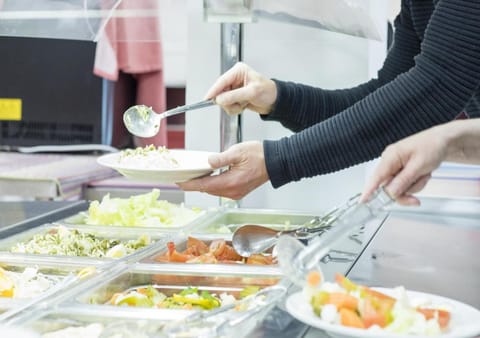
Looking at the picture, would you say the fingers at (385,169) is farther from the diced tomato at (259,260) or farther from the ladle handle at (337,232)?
the diced tomato at (259,260)

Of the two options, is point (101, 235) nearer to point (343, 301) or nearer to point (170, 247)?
point (170, 247)

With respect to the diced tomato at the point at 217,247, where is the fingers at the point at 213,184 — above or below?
above

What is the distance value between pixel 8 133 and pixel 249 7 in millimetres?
1796

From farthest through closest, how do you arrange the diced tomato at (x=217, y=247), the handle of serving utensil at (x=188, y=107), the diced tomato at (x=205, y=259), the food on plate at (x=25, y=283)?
the handle of serving utensil at (x=188, y=107), the diced tomato at (x=217, y=247), the diced tomato at (x=205, y=259), the food on plate at (x=25, y=283)

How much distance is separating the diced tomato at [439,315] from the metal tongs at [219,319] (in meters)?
0.22

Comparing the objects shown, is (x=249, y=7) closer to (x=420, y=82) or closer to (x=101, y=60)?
(x=420, y=82)

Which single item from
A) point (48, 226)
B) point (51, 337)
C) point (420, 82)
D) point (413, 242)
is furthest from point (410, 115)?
point (48, 226)

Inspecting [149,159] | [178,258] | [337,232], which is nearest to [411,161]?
[337,232]

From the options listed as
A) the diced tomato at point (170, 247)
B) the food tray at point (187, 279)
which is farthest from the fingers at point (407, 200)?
the diced tomato at point (170, 247)

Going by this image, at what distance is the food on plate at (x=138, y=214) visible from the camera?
72.4 inches

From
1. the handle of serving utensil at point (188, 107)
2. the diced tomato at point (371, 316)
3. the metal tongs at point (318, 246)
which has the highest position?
the handle of serving utensil at point (188, 107)

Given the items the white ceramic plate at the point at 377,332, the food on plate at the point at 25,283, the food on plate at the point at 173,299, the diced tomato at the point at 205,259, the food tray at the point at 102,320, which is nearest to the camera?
the white ceramic plate at the point at 377,332

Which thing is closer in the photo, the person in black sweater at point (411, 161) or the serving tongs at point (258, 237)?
the person in black sweater at point (411, 161)

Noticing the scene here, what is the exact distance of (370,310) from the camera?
3.02ft
